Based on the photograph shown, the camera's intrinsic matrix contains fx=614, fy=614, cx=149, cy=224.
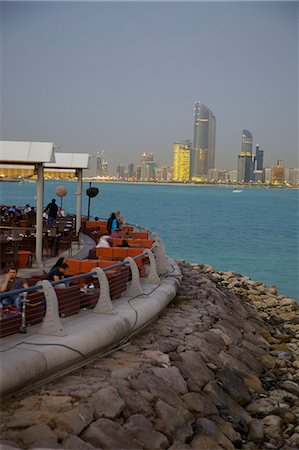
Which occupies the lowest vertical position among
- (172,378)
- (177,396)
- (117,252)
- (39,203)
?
(177,396)

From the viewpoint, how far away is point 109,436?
19.4 ft

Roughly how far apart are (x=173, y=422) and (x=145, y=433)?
2.13 feet

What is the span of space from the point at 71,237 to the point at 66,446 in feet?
36.6

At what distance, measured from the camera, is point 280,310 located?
1900 centimetres

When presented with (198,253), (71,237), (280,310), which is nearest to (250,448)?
(71,237)

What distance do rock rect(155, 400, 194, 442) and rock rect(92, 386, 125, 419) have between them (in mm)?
522

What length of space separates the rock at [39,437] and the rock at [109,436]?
38cm

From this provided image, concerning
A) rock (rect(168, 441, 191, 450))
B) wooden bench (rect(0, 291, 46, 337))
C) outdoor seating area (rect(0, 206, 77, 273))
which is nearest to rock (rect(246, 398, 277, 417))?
rock (rect(168, 441, 191, 450))

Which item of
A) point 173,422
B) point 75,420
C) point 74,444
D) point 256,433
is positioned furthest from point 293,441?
point 74,444

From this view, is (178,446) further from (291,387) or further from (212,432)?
(291,387)

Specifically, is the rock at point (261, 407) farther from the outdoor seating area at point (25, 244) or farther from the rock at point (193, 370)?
the outdoor seating area at point (25, 244)

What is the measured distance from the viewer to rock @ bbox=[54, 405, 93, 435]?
18.8ft

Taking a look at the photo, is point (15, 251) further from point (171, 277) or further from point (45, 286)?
point (45, 286)

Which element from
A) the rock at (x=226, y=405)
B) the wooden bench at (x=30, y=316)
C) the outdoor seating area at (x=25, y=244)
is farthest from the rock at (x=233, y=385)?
the outdoor seating area at (x=25, y=244)
